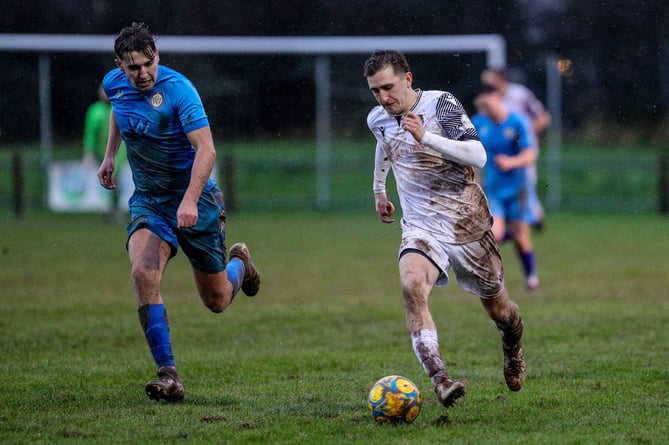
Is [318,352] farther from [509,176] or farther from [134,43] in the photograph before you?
[509,176]

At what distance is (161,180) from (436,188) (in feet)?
5.49

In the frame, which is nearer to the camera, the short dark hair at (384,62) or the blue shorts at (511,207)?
the short dark hair at (384,62)

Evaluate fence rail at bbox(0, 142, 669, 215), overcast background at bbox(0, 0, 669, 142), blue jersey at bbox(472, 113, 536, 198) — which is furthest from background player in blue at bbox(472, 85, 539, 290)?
fence rail at bbox(0, 142, 669, 215)

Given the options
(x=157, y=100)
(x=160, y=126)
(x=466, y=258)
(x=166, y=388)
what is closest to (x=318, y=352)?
(x=166, y=388)

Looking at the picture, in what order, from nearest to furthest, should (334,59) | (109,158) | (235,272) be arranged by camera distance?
(109,158)
(235,272)
(334,59)

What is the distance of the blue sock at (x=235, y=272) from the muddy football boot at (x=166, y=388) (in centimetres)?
109

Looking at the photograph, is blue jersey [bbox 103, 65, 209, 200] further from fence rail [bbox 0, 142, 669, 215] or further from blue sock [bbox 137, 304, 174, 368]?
fence rail [bbox 0, 142, 669, 215]

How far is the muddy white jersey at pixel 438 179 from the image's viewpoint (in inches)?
237

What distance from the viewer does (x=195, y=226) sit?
255 inches

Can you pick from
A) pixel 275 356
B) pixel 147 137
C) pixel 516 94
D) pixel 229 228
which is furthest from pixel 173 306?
pixel 516 94

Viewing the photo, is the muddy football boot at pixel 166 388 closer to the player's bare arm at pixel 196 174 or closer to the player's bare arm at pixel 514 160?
the player's bare arm at pixel 196 174

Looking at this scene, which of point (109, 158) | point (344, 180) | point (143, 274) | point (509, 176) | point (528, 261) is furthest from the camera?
point (344, 180)

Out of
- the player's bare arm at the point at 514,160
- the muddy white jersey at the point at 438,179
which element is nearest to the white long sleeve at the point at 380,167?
the muddy white jersey at the point at 438,179

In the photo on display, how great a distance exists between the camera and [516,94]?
1902 cm
